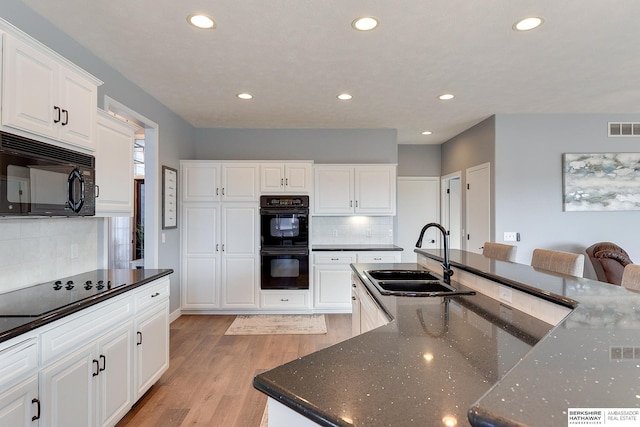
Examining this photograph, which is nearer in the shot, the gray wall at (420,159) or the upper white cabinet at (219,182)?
the upper white cabinet at (219,182)

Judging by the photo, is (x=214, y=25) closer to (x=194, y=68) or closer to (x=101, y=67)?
(x=194, y=68)

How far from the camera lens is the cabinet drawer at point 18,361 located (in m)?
1.26

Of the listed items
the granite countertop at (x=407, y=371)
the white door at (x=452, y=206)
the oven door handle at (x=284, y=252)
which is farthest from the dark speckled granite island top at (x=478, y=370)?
the white door at (x=452, y=206)

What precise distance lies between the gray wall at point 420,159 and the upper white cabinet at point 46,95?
5.13 metres

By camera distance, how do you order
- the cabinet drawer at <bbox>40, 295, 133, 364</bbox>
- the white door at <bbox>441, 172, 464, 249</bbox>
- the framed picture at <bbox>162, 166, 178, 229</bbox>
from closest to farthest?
the cabinet drawer at <bbox>40, 295, 133, 364</bbox> < the framed picture at <bbox>162, 166, 178, 229</bbox> < the white door at <bbox>441, 172, 464, 249</bbox>

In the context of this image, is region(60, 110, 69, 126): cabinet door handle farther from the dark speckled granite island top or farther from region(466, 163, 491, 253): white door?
region(466, 163, 491, 253): white door

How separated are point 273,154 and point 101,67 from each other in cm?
248

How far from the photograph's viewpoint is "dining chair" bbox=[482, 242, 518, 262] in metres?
2.62

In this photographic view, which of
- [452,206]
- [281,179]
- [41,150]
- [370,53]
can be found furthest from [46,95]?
[452,206]

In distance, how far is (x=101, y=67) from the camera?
2.86 metres

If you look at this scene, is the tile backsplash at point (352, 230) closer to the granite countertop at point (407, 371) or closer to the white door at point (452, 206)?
the white door at point (452, 206)

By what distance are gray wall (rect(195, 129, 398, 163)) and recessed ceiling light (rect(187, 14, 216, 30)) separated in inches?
106

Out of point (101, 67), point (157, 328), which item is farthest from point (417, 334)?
point (101, 67)

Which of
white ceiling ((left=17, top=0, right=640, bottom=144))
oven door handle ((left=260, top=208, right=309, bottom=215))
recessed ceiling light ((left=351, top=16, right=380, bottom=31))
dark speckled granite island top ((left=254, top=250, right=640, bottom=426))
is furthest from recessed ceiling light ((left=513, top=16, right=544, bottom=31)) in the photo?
oven door handle ((left=260, top=208, right=309, bottom=215))
